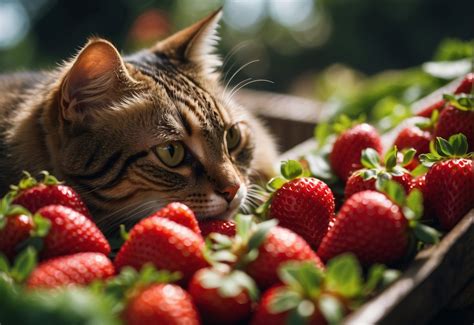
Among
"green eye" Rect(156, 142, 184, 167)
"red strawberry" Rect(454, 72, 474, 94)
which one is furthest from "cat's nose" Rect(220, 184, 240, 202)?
"red strawberry" Rect(454, 72, 474, 94)

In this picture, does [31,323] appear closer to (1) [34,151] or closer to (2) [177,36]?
(1) [34,151]

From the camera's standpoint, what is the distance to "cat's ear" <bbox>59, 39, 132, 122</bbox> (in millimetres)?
1128

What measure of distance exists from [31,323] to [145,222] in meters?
0.27

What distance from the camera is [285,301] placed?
712mm

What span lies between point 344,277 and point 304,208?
0.31 m

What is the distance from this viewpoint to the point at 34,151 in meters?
1.26

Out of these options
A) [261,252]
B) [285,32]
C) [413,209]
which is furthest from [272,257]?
[285,32]

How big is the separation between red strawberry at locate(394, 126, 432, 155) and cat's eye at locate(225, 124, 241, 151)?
391 mm

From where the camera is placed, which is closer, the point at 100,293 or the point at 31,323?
the point at 31,323

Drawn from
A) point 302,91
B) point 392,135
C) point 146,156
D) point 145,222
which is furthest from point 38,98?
point 302,91

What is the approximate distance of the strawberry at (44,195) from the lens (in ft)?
3.20

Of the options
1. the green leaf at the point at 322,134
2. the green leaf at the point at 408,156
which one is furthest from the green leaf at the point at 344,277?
the green leaf at the point at 322,134

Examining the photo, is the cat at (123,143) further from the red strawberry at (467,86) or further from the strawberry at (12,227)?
the red strawberry at (467,86)

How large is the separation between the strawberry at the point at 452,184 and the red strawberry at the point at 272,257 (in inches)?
12.0
